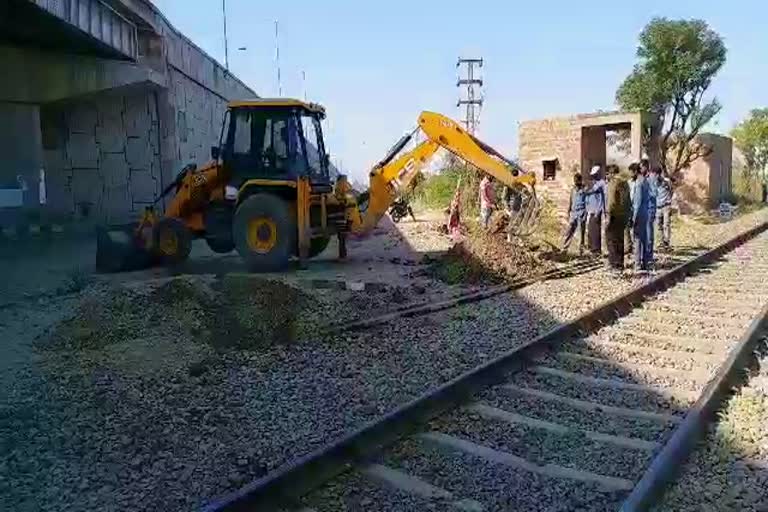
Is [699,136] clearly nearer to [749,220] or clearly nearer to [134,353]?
[749,220]

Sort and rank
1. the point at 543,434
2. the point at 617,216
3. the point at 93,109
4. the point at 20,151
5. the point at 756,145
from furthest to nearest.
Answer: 1. the point at 756,145
2. the point at 93,109
3. the point at 20,151
4. the point at 617,216
5. the point at 543,434

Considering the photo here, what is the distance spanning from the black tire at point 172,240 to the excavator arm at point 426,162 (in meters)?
3.03

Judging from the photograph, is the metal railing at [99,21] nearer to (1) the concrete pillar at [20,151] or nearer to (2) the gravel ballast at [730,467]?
(1) the concrete pillar at [20,151]

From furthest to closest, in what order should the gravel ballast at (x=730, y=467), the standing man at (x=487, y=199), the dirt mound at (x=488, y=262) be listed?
the standing man at (x=487, y=199)
the dirt mound at (x=488, y=262)
the gravel ballast at (x=730, y=467)

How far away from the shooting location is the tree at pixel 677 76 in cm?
2934

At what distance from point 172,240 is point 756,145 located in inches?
1695

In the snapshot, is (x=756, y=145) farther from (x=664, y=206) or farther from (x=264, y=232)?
(x=264, y=232)

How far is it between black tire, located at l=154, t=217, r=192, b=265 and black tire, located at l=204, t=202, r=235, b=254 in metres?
0.40

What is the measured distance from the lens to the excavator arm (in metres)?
14.1

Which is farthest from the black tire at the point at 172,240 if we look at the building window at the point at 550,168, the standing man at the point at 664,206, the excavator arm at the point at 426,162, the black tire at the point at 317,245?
the building window at the point at 550,168

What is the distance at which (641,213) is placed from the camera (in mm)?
12406

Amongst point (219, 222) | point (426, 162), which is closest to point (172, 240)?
point (219, 222)

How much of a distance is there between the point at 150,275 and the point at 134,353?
598 centimetres

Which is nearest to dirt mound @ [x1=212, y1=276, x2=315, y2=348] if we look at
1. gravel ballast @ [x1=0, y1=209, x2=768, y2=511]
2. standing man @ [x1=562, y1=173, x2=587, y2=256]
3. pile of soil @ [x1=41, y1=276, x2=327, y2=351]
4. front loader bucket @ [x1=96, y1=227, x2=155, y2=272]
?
pile of soil @ [x1=41, y1=276, x2=327, y2=351]
